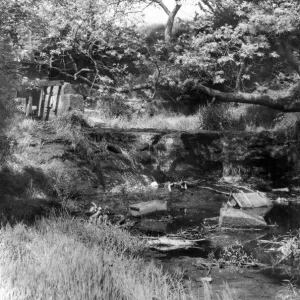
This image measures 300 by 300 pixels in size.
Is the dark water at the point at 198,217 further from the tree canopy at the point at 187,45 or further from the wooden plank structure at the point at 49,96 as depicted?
the wooden plank structure at the point at 49,96

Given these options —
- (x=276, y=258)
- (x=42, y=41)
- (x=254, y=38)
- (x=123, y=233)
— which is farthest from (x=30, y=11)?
(x=276, y=258)

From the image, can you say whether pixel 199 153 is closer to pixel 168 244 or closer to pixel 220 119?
pixel 220 119

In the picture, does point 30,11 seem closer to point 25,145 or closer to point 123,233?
point 25,145

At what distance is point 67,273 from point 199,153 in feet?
39.6

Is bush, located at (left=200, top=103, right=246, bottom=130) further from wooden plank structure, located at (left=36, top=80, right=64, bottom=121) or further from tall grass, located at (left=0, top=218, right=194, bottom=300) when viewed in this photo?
tall grass, located at (left=0, top=218, right=194, bottom=300)

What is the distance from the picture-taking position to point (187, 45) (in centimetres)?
1795

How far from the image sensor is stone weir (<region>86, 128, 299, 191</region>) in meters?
15.2

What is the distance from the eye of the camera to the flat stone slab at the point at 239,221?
9.51 meters

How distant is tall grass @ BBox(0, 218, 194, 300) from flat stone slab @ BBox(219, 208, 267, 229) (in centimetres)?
384

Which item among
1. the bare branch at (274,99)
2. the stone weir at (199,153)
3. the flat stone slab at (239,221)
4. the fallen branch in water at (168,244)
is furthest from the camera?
the bare branch at (274,99)

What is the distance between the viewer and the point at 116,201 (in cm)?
1198

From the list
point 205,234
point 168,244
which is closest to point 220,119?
point 205,234

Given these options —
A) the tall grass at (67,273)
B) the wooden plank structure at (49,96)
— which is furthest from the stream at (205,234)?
the wooden plank structure at (49,96)

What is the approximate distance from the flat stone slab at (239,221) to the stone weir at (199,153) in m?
5.35
